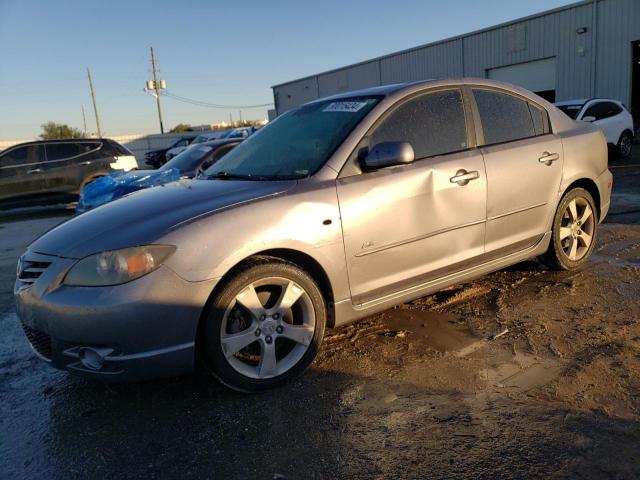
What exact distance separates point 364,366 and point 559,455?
4.01ft

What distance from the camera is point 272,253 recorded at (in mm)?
2932

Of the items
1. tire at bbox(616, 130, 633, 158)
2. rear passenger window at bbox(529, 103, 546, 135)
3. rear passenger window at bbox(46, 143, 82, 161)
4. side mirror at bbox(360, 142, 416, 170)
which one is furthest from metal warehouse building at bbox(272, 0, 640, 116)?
side mirror at bbox(360, 142, 416, 170)

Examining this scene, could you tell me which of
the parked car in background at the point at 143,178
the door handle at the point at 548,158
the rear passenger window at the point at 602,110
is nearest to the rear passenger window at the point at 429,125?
the door handle at the point at 548,158

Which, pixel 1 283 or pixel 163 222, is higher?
pixel 163 222

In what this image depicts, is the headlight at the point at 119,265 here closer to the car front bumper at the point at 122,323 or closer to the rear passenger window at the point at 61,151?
the car front bumper at the point at 122,323

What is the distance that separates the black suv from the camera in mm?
11961

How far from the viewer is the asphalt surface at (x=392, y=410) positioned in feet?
7.47

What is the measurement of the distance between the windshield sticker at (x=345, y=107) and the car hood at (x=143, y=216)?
813mm

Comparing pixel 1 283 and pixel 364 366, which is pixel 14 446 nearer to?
pixel 364 366

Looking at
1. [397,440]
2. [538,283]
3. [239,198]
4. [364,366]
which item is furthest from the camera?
[538,283]

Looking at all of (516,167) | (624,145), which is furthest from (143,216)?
(624,145)

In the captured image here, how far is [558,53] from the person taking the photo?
20781 millimetres

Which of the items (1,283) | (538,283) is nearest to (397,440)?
(538,283)

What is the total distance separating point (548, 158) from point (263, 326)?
271cm
